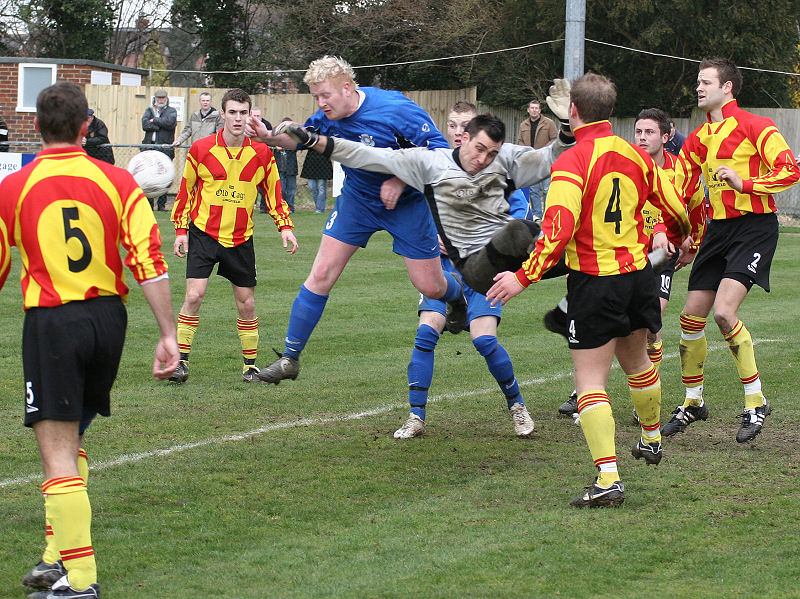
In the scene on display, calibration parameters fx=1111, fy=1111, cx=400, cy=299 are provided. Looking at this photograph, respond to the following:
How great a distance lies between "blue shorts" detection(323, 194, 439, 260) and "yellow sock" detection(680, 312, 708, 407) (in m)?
1.77

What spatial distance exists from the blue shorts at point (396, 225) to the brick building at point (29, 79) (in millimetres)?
22519

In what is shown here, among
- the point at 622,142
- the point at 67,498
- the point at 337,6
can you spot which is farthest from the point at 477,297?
the point at 337,6

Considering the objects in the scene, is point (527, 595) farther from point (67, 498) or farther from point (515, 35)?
point (515, 35)

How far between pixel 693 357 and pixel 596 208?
231 centimetres

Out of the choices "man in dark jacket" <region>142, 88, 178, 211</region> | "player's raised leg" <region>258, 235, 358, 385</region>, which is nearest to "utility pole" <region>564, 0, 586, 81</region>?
"man in dark jacket" <region>142, 88, 178, 211</region>

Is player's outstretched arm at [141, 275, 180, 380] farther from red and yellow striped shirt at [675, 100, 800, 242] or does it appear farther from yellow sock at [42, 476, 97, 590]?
red and yellow striped shirt at [675, 100, 800, 242]

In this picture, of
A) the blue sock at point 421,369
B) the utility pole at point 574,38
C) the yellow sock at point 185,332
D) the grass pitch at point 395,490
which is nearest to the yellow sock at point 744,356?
the grass pitch at point 395,490

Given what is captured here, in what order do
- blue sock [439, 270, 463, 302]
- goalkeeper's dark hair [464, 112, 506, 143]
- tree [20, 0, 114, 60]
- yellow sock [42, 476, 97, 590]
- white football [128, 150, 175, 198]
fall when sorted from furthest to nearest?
tree [20, 0, 114, 60] < white football [128, 150, 175, 198] < blue sock [439, 270, 463, 302] < goalkeeper's dark hair [464, 112, 506, 143] < yellow sock [42, 476, 97, 590]

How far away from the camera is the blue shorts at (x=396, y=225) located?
23.4ft

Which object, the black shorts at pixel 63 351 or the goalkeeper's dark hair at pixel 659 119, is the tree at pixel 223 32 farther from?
the black shorts at pixel 63 351

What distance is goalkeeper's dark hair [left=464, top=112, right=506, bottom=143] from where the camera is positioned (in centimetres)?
638

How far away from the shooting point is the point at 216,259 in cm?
906

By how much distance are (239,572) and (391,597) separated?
0.69 metres

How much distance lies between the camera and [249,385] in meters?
8.75
